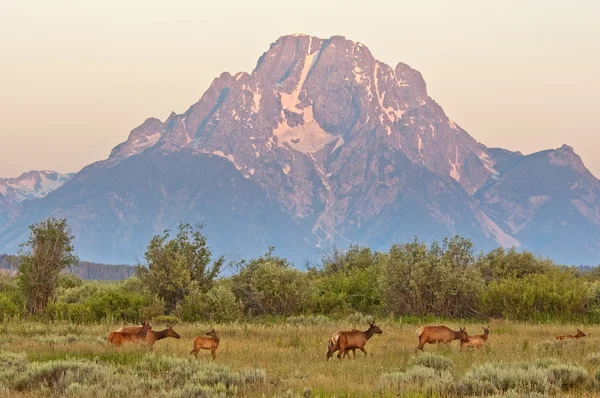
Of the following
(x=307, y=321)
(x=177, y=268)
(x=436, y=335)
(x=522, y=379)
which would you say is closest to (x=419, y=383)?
(x=522, y=379)

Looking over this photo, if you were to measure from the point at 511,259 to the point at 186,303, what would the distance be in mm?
16083

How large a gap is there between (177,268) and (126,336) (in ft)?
45.9

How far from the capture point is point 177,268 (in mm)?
31703

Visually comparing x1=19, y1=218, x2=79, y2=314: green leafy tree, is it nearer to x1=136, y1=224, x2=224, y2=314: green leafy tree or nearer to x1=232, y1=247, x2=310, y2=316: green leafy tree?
x1=136, y1=224, x2=224, y2=314: green leafy tree

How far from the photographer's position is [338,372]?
1448 centimetres

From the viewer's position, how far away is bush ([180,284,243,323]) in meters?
29.5

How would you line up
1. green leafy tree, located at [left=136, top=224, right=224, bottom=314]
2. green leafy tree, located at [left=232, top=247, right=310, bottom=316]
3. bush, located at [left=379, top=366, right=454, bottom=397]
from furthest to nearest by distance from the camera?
green leafy tree, located at [left=232, top=247, right=310, bottom=316] < green leafy tree, located at [left=136, top=224, right=224, bottom=314] < bush, located at [left=379, top=366, right=454, bottom=397]

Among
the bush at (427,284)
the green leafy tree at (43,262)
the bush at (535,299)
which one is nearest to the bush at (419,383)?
the bush at (535,299)

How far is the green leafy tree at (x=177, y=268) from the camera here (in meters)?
31.8

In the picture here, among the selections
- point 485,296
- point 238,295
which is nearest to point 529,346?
point 485,296

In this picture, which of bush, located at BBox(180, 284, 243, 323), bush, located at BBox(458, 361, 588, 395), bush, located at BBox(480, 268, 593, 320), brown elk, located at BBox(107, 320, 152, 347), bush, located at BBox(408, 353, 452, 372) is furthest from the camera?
bush, located at BBox(180, 284, 243, 323)

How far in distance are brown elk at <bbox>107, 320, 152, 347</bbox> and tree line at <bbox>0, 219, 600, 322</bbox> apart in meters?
9.54

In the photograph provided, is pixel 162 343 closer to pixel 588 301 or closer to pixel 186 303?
pixel 186 303

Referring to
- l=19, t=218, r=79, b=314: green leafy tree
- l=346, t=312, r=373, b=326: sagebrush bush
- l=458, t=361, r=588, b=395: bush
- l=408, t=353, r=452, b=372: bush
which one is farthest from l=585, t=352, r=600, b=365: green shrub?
l=19, t=218, r=79, b=314: green leafy tree
